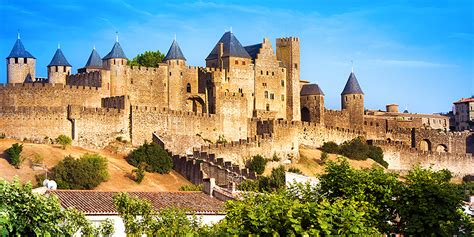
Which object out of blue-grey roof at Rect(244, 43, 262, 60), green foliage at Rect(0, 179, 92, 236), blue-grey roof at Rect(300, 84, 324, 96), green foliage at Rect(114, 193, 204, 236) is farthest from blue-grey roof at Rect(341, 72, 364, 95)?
green foliage at Rect(0, 179, 92, 236)

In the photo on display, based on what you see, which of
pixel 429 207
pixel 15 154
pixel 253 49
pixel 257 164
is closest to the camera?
pixel 429 207

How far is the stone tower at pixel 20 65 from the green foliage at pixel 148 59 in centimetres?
1153

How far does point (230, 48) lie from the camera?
8250 centimetres

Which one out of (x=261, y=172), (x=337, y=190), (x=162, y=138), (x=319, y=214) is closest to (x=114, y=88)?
(x=162, y=138)

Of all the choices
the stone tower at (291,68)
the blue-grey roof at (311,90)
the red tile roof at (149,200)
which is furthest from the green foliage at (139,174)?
the blue-grey roof at (311,90)

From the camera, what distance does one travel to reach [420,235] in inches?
1426

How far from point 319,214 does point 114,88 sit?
46.0 metres

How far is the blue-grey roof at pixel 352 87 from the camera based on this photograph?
93938mm

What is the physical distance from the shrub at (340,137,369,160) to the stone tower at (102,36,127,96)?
22.0 meters

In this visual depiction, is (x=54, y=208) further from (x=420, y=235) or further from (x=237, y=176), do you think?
(x=237, y=176)

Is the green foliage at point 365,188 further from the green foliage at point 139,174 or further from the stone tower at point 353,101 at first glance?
the stone tower at point 353,101

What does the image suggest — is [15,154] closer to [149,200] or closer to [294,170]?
[294,170]

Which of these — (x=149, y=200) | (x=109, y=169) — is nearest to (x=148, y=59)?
(x=109, y=169)

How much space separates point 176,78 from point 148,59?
29.2ft
